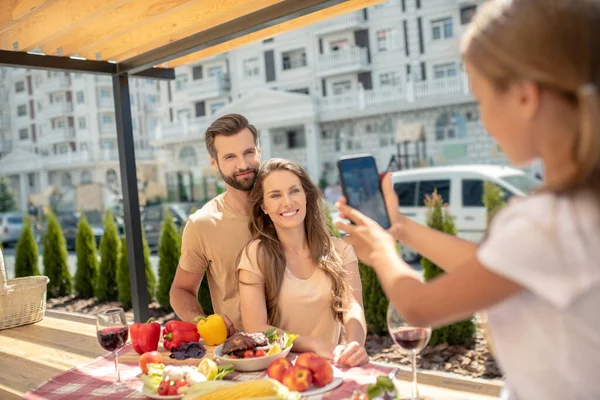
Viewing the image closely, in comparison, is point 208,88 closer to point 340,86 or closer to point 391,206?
point 340,86

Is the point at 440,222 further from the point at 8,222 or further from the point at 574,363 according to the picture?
the point at 8,222

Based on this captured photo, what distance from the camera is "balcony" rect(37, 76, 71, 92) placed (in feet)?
109

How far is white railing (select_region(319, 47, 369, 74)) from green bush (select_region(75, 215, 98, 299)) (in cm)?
2104

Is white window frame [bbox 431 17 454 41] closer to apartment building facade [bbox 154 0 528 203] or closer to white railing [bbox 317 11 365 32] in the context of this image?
apartment building facade [bbox 154 0 528 203]

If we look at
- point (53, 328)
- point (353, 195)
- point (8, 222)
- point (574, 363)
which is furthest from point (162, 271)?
point (8, 222)

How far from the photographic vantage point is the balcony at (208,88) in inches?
1192

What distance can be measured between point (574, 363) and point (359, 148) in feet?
87.8

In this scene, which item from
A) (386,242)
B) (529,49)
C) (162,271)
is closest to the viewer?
(529,49)

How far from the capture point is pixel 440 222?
4746 mm

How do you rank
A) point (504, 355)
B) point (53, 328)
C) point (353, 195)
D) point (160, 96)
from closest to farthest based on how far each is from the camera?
1. point (504, 355)
2. point (353, 195)
3. point (53, 328)
4. point (160, 96)

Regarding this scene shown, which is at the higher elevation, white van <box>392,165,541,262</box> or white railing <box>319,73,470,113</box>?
white railing <box>319,73,470,113</box>

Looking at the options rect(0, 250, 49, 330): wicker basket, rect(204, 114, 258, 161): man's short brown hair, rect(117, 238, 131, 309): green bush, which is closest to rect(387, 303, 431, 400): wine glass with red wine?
rect(204, 114, 258, 161): man's short brown hair

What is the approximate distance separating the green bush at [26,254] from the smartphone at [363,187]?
6.69m

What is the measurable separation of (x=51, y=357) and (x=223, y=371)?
1.34 meters
